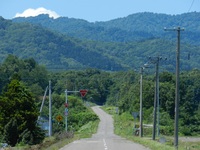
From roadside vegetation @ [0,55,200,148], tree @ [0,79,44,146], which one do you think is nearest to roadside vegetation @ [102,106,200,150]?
roadside vegetation @ [0,55,200,148]

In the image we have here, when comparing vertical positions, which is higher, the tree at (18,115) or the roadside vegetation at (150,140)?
the tree at (18,115)

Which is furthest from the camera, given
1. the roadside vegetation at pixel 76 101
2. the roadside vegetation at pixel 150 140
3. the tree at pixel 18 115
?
the roadside vegetation at pixel 76 101

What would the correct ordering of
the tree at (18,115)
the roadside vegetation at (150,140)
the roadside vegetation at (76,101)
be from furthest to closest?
the roadside vegetation at (76,101) < the tree at (18,115) < the roadside vegetation at (150,140)

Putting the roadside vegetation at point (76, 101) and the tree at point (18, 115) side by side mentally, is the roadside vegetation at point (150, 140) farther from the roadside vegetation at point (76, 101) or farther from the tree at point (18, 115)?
the tree at point (18, 115)

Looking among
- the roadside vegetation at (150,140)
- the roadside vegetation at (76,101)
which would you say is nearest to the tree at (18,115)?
the roadside vegetation at (76,101)

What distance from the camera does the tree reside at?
38062mm

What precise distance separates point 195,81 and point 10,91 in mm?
86246

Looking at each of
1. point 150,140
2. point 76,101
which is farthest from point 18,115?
point 76,101

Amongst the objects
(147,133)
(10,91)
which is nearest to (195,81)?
(147,133)

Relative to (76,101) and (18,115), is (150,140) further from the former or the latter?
(76,101)

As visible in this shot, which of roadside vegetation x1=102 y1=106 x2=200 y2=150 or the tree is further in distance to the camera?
the tree

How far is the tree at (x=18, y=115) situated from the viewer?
38062 millimetres

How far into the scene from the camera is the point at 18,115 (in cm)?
3962

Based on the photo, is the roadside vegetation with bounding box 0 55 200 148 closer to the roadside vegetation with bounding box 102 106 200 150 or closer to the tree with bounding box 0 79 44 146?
the tree with bounding box 0 79 44 146
